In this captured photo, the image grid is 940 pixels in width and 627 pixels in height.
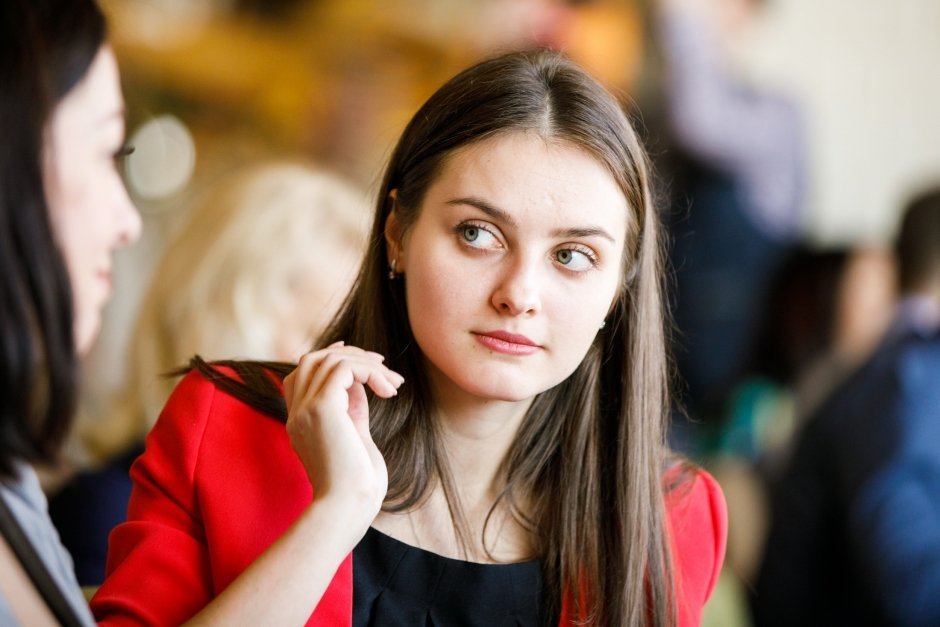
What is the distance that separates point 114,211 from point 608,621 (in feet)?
2.23

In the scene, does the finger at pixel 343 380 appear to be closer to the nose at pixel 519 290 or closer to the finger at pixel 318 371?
the finger at pixel 318 371

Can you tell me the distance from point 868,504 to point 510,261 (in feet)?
4.55

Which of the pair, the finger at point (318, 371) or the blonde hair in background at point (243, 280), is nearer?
the finger at point (318, 371)

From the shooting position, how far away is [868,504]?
7.01 feet

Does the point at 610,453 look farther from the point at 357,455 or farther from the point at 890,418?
the point at 890,418

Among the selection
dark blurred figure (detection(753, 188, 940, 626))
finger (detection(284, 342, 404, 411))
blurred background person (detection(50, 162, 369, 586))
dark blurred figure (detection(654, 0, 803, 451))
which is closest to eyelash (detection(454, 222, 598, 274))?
finger (detection(284, 342, 404, 411))

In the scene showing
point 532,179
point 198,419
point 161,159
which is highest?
point 161,159

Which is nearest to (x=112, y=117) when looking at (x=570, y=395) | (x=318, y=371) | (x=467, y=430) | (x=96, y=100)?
(x=96, y=100)

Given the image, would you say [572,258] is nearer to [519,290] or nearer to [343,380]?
[519,290]

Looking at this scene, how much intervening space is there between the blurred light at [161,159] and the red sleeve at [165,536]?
3518 mm

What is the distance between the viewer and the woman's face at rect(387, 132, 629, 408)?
1.05 m

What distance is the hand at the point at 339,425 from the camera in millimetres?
989

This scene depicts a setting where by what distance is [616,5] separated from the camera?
3613 mm

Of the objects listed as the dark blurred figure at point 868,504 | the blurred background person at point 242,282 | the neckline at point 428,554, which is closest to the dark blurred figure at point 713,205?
the dark blurred figure at point 868,504
